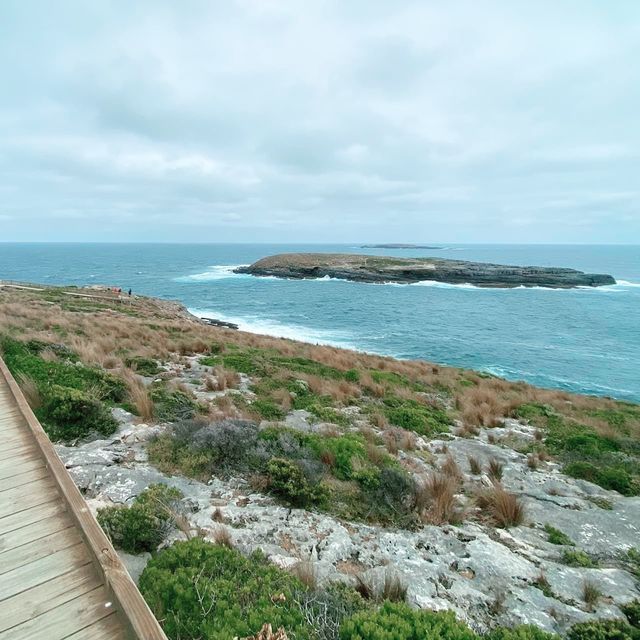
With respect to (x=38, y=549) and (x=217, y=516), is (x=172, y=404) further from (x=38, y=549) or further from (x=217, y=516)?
(x=38, y=549)

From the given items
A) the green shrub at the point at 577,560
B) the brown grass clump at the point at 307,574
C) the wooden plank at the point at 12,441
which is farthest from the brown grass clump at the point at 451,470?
the wooden plank at the point at 12,441

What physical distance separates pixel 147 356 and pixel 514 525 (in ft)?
34.8

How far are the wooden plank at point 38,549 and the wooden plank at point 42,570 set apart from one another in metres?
0.04

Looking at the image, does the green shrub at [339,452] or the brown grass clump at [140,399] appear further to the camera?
the brown grass clump at [140,399]

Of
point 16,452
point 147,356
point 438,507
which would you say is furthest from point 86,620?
point 147,356

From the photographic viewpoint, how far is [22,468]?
159 inches

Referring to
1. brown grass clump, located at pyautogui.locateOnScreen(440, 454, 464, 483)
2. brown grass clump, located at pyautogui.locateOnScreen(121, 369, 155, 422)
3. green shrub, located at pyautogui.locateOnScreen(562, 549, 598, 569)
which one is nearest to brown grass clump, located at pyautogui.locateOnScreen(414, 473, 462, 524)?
brown grass clump, located at pyautogui.locateOnScreen(440, 454, 464, 483)

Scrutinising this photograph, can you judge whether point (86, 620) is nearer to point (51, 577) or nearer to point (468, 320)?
point (51, 577)

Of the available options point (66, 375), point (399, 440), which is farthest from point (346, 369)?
point (66, 375)

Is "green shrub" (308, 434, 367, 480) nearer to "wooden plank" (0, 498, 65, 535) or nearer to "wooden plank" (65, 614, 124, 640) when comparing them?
"wooden plank" (0, 498, 65, 535)

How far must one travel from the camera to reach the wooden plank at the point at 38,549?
9.41 feet

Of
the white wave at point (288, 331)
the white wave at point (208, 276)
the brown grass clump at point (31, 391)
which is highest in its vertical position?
the brown grass clump at point (31, 391)

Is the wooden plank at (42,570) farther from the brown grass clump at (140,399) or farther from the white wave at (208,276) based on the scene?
the white wave at (208,276)

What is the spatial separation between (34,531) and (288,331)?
3512cm
